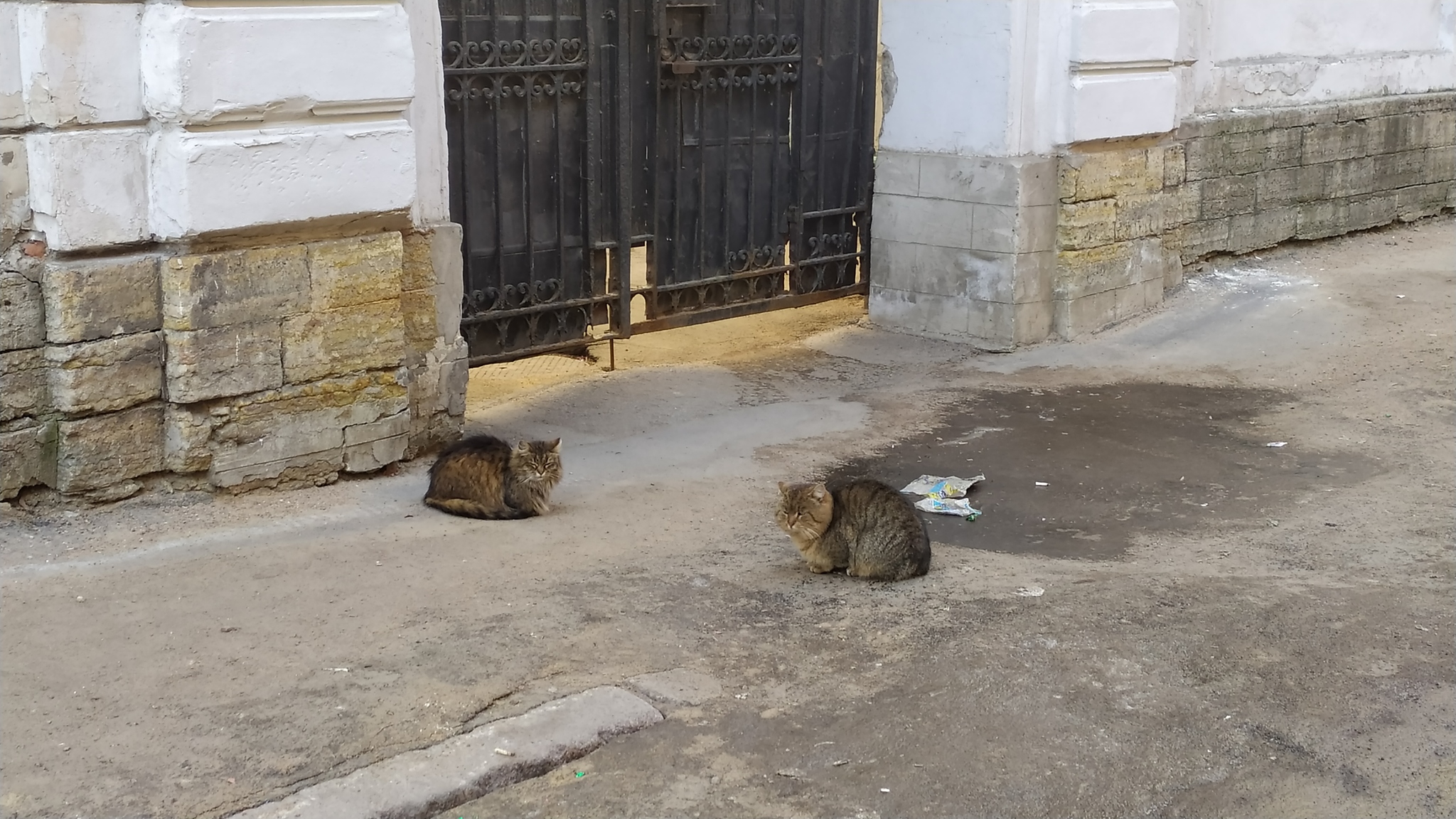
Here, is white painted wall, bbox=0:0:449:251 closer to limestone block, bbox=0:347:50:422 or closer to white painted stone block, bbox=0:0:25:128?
white painted stone block, bbox=0:0:25:128

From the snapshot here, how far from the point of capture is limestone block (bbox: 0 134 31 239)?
4.57 m

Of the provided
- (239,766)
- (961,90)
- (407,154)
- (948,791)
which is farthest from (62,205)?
(961,90)

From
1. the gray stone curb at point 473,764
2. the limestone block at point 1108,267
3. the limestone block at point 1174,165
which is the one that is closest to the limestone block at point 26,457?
the gray stone curb at point 473,764

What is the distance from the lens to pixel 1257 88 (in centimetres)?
938

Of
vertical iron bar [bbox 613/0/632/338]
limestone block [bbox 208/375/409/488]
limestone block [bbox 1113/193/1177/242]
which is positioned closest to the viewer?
limestone block [bbox 208/375/409/488]

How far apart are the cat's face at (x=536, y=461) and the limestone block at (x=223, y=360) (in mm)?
887

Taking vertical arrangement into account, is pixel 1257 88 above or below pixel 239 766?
above

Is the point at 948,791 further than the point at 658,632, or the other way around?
the point at 658,632

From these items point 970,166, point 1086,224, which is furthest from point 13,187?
point 1086,224

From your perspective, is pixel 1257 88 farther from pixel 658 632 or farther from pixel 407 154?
pixel 658 632

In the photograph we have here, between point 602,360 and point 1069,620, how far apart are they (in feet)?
12.6

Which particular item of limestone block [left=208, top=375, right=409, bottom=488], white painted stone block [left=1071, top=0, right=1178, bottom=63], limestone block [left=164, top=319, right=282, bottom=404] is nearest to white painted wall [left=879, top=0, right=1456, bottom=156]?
white painted stone block [left=1071, top=0, right=1178, bottom=63]

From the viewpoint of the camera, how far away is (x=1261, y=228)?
9.67 m

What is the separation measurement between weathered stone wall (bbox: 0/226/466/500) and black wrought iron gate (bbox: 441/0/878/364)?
0.99 metres
